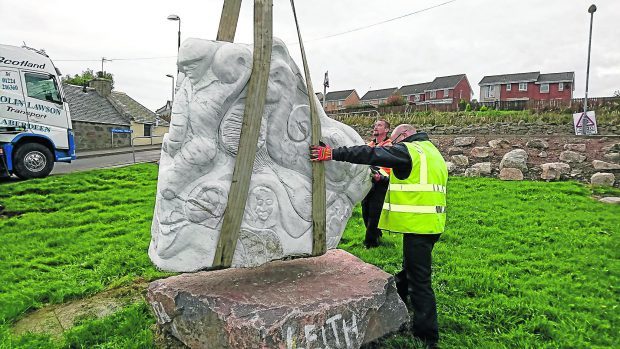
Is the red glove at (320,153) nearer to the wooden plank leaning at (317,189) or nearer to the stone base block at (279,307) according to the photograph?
the wooden plank leaning at (317,189)

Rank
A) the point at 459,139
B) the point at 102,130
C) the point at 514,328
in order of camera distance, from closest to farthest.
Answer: the point at 514,328 < the point at 459,139 < the point at 102,130

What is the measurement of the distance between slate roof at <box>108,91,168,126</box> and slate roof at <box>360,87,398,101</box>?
2854cm

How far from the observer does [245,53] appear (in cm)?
295

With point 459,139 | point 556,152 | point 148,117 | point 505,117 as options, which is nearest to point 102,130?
point 148,117

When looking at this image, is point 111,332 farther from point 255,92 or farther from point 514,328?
point 514,328

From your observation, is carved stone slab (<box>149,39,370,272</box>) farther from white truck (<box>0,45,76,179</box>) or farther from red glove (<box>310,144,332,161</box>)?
white truck (<box>0,45,76,179</box>)

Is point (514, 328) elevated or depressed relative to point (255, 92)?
depressed

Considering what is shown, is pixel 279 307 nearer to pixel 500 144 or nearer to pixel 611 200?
pixel 611 200

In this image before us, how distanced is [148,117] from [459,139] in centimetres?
2122

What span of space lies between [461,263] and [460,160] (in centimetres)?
817

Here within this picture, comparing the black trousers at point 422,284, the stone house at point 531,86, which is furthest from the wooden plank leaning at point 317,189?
the stone house at point 531,86

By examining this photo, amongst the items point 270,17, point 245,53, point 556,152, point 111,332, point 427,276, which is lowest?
point 111,332

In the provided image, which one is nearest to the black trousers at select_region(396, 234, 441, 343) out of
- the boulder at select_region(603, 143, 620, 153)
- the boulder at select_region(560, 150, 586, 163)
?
the boulder at select_region(560, 150, 586, 163)

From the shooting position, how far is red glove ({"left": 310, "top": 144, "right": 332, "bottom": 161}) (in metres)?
3.20
